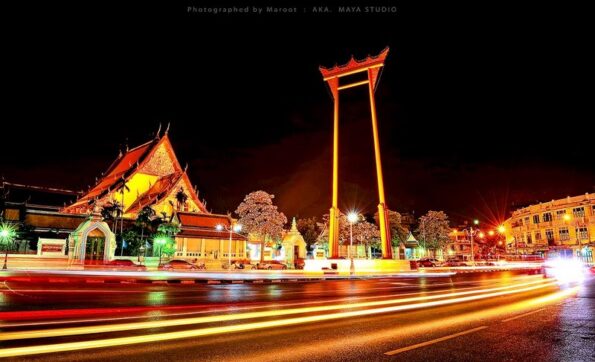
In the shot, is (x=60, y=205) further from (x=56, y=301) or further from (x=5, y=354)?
(x=5, y=354)

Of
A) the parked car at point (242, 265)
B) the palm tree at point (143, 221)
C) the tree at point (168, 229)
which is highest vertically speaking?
the palm tree at point (143, 221)

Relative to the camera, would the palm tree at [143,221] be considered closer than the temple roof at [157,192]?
Yes

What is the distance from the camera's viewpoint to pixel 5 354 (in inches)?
200

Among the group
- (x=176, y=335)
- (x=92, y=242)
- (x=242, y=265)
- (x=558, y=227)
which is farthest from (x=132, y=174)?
(x=558, y=227)

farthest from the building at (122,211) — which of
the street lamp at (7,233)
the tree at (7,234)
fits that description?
the street lamp at (7,233)

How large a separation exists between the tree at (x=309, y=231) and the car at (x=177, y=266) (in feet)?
92.8

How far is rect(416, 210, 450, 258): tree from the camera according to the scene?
60.9m

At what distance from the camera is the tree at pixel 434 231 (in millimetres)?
60938

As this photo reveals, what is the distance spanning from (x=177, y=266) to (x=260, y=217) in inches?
418

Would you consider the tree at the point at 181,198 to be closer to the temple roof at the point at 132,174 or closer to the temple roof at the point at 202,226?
the temple roof at the point at 132,174

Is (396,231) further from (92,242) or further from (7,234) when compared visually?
(7,234)

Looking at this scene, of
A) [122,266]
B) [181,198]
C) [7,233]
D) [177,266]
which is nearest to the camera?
[7,233]

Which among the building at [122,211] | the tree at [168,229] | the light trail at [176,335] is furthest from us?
the tree at [168,229]

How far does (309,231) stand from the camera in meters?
60.8
